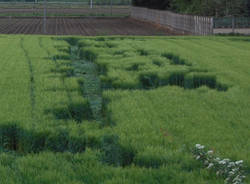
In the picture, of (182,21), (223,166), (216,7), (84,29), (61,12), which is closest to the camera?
(223,166)

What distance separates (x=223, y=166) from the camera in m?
4.22

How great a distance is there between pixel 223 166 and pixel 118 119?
2.15 meters

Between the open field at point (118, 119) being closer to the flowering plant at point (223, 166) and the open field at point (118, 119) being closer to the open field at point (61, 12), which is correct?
the flowering plant at point (223, 166)

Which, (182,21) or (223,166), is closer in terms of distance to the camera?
(223,166)

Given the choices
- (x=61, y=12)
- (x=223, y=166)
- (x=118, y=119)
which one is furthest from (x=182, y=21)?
(x=61, y=12)

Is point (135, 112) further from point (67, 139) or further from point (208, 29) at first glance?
point (208, 29)

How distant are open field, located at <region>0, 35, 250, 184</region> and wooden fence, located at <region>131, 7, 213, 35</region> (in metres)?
13.0

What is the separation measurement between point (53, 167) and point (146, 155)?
955 millimetres

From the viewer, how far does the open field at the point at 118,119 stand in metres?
4.36

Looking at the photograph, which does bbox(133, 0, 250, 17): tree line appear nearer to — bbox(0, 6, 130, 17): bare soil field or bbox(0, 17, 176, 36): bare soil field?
bbox(0, 17, 176, 36): bare soil field

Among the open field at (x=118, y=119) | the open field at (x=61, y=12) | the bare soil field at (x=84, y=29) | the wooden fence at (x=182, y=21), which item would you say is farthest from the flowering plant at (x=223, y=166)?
the open field at (x=61, y=12)

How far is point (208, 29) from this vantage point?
Answer: 23625 millimetres

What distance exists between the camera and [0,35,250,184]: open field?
14.3 feet

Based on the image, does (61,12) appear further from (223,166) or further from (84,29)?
(223,166)
